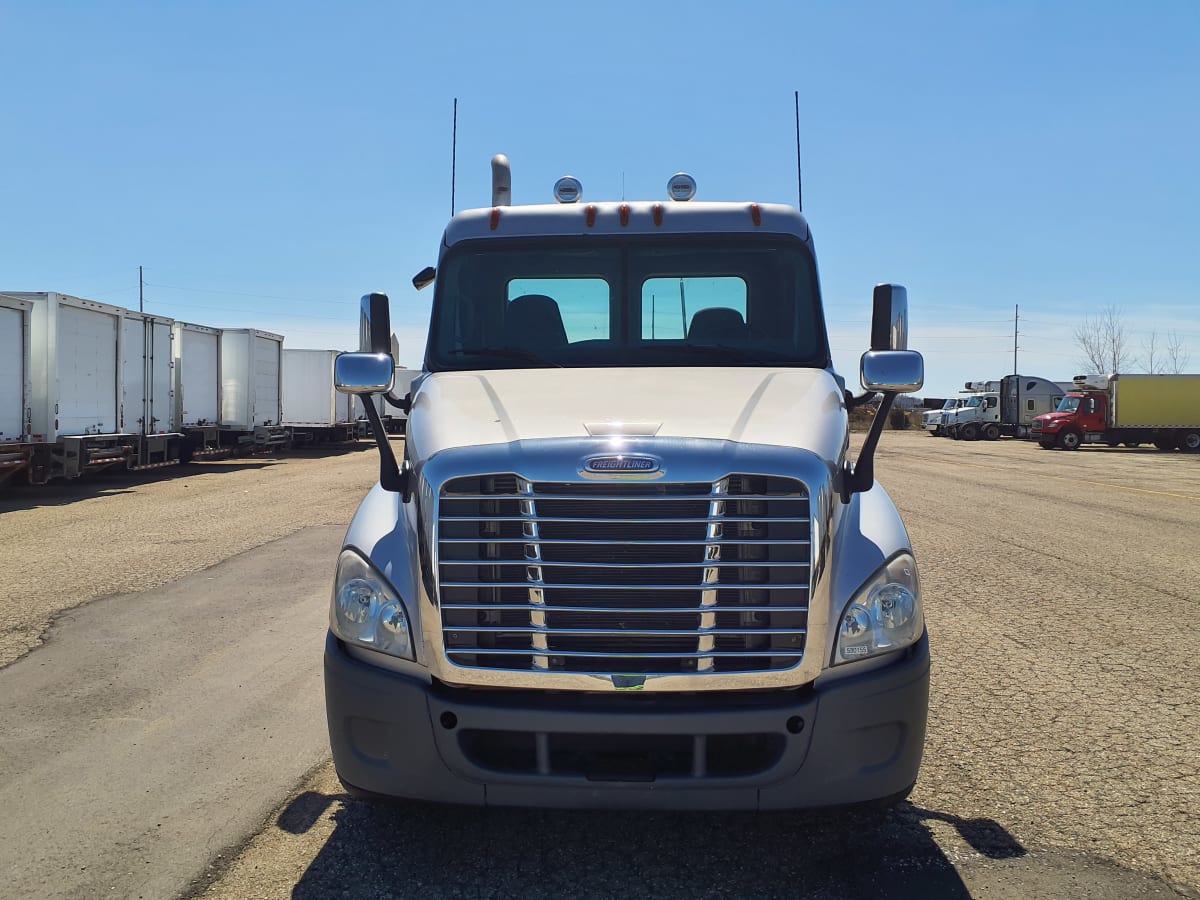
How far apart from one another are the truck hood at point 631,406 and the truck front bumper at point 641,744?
803mm

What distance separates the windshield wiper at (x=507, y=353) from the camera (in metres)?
4.43

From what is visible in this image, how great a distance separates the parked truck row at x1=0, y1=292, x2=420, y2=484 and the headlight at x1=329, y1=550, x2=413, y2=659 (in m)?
8.05

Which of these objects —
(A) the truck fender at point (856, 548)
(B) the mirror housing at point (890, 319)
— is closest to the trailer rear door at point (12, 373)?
(B) the mirror housing at point (890, 319)

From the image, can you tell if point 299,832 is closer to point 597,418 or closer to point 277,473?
point 597,418

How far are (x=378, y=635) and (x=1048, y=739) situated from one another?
3.28 metres

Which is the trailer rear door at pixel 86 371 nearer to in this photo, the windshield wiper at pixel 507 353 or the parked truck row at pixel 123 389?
the parked truck row at pixel 123 389

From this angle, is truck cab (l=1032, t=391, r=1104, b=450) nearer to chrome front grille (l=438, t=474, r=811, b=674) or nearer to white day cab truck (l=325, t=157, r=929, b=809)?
white day cab truck (l=325, t=157, r=929, b=809)

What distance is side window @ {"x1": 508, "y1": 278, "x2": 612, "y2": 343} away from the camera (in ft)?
14.9

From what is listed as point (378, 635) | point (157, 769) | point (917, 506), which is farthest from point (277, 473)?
point (378, 635)

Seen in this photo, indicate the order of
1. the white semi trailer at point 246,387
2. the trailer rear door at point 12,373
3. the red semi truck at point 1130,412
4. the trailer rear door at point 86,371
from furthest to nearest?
the red semi truck at point 1130,412, the white semi trailer at point 246,387, the trailer rear door at point 86,371, the trailer rear door at point 12,373

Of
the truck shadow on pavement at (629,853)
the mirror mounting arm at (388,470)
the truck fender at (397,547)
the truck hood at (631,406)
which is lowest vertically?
the truck shadow on pavement at (629,853)

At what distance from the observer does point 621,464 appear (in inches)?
120

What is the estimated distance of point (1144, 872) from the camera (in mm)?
3312

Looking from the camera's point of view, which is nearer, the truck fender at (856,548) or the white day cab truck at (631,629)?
the white day cab truck at (631,629)
